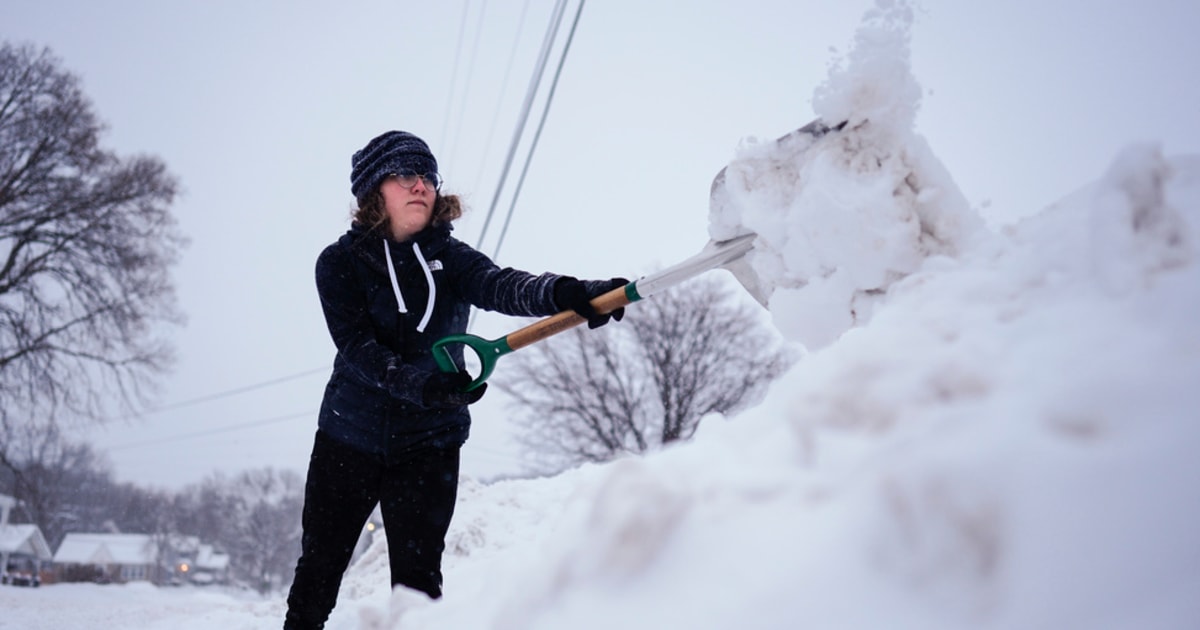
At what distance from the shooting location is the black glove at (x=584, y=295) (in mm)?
2021

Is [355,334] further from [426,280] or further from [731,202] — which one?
[731,202]

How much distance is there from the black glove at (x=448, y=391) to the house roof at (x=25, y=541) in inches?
1757

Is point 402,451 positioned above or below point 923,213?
below

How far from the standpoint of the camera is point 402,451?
2.08 m

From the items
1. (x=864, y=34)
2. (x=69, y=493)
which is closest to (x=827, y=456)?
(x=864, y=34)

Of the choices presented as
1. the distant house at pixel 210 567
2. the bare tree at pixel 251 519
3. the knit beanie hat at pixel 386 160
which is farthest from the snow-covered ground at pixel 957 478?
the distant house at pixel 210 567

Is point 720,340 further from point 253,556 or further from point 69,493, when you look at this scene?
point 69,493

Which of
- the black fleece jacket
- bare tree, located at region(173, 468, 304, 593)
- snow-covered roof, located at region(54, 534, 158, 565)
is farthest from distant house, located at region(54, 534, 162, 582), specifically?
the black fleece jacket

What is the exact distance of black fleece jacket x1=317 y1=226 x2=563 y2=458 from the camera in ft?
6.82

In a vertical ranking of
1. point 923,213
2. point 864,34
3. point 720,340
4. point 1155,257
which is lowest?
point 1155,257

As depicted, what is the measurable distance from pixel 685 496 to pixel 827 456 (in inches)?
7.7

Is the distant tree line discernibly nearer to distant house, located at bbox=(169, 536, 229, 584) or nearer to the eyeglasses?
distant house, located at bbox=(169, 536, 229, 584)

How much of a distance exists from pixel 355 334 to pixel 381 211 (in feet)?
1.58

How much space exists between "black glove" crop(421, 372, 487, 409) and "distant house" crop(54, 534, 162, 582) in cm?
5257
